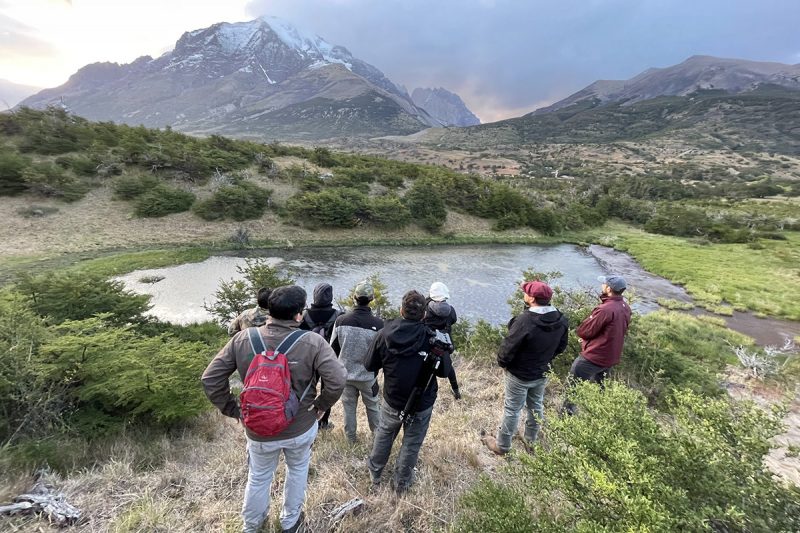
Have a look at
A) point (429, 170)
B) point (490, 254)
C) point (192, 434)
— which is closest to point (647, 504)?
point (192, 434)

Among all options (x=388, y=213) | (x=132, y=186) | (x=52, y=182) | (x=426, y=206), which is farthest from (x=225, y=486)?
(x=426, y=206)

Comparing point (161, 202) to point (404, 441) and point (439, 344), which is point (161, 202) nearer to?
point (404, 441)

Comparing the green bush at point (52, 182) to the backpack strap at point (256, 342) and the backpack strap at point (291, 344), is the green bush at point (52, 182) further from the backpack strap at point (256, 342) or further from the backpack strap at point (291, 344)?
the backpack strap at point (291, 344)

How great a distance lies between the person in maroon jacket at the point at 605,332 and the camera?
177 inches

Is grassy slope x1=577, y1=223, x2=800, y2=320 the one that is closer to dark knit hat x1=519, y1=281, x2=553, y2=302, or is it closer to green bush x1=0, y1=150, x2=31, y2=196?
dark knit hat x1=519, y1=281, x2=553, y2=302

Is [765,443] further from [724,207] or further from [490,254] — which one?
[724,207]

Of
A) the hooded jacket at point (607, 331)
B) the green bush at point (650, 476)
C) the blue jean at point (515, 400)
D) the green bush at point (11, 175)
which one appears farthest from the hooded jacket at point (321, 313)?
the green bush at point (11, 175)

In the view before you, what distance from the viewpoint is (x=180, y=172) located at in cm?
2330

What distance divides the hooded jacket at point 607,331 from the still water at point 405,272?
270 inches

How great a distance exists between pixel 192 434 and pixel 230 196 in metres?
19.3

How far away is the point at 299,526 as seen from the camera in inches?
119

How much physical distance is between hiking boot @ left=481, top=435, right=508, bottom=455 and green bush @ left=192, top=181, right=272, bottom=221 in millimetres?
20377

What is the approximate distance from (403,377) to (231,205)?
21209mm

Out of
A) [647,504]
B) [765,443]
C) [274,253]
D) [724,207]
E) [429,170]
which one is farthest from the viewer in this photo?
[724,207]
